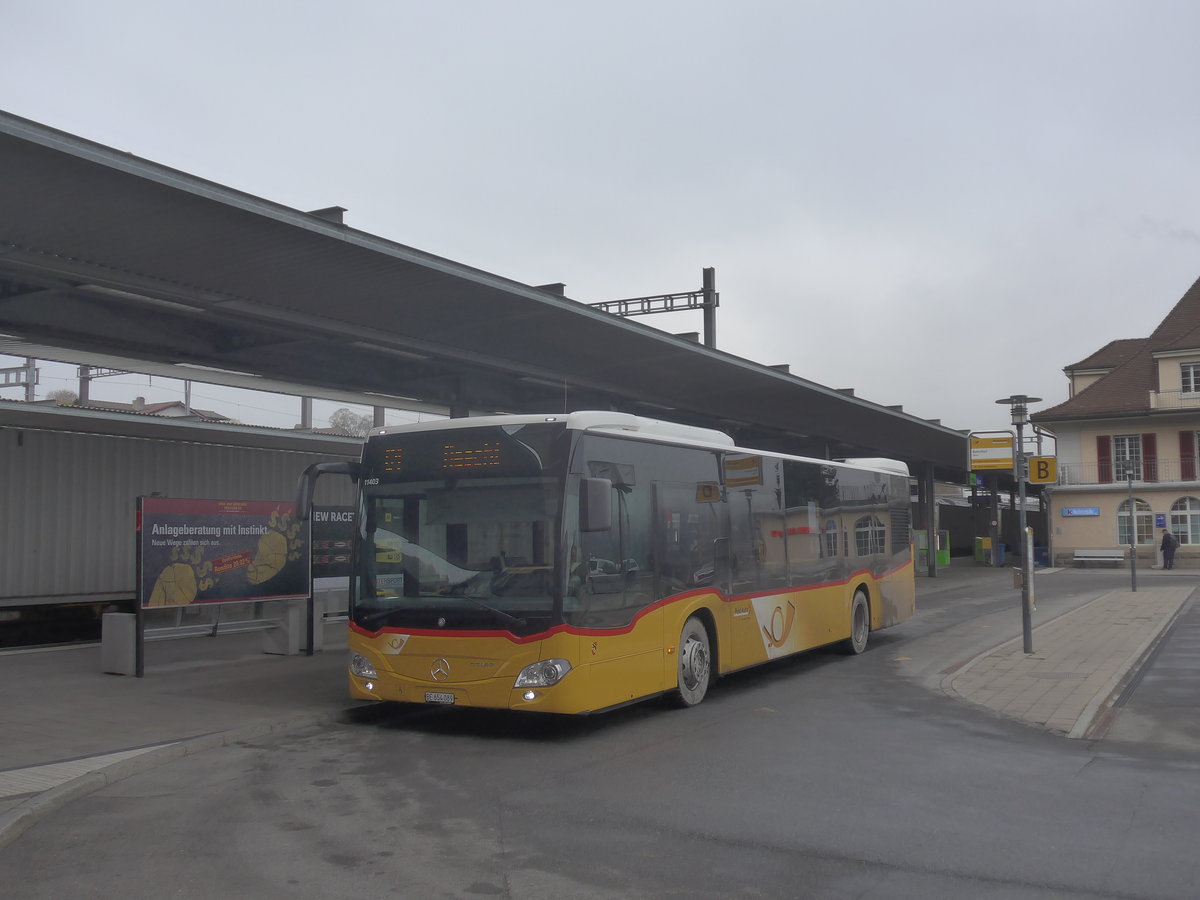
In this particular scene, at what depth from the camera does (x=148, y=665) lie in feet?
47.5

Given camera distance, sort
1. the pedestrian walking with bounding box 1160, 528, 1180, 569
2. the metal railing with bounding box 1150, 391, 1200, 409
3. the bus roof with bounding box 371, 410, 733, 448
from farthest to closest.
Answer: the metal railing with bounding box 1150, 391, 1200, 409
the pedestrian walking with bounding box 1160, 528, 1180, 569
the bus roof with bounding box 371, 410, 733, 448

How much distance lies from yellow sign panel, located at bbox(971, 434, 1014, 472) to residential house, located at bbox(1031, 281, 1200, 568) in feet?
45.1

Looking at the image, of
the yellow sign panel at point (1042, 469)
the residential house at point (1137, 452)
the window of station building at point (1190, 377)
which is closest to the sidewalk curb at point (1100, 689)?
the yellow sign panel at point (1042, 469)

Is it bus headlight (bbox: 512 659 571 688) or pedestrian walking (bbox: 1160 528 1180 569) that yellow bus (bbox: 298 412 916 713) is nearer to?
bus headlight (bbox: 512 659 571 688)

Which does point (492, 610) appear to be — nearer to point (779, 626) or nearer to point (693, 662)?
point (693, 662)

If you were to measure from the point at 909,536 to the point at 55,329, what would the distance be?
44.7 feet

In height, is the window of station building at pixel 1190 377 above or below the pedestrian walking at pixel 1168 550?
above

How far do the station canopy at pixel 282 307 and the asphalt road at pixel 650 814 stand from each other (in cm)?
509

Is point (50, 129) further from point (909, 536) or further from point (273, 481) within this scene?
point (909, 536)

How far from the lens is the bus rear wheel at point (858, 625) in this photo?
53.4 feet

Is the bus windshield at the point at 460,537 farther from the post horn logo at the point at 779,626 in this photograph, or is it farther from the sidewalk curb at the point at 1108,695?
the sidewalk curb at the point at 1108,695

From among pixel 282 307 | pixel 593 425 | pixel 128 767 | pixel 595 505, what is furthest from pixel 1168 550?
pixel 128 767

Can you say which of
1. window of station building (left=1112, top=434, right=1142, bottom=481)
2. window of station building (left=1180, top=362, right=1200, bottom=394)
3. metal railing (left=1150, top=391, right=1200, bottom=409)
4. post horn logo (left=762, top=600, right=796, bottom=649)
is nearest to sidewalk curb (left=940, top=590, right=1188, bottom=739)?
post horn logo (left=762, top=600, right=796, bottom=649)

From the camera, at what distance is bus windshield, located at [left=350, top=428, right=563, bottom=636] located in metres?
9.53
